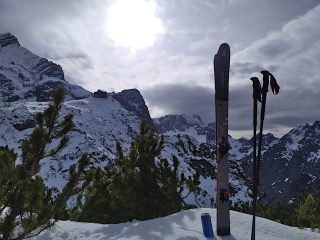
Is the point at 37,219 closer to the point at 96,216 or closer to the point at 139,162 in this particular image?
the point at 139,162

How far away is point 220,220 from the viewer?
12188mm

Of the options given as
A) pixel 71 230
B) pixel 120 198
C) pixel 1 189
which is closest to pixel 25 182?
pixel 1 189

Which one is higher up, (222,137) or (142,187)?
(222,137)

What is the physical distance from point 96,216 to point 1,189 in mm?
14079

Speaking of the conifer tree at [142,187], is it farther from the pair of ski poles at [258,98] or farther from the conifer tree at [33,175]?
the pair of ski poles at [258,98]

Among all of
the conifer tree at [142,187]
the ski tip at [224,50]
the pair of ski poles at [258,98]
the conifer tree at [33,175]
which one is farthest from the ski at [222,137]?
the conifer tree at [142,187]

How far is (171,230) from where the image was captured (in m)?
13.3

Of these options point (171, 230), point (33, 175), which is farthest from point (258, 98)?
point (171, 230)

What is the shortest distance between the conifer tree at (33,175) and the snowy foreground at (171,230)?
10.9 ft

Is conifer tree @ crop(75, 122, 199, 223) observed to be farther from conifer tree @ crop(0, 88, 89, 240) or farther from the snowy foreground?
conifer tree @ crop(0, 88, 89, 240)

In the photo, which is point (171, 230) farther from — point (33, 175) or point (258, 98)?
point (258, 98)

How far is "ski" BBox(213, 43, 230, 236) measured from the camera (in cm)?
1206

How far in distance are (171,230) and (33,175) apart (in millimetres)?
5680

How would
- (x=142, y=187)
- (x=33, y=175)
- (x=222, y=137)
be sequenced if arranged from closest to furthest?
(x=33, y=175) < (x=222, y=137) < (x=142, y=187)
